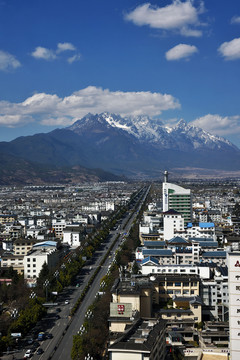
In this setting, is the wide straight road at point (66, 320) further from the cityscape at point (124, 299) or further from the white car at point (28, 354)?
the white car at point (28, 354)

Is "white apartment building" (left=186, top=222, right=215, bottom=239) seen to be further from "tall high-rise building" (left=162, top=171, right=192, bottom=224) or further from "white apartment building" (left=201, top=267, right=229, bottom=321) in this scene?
"white apartment building" (left=201, top=267, right=229, bottom=321)

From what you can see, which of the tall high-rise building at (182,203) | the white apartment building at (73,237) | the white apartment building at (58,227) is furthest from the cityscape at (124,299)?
the white apartment building at (58,227)

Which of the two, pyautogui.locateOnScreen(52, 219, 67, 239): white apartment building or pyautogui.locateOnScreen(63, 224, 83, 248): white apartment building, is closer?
pyautogui.locateOnScreen(63, 224, 83, 248): white apartment building

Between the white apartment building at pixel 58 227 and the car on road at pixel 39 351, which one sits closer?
the car on road at pixel 39 351

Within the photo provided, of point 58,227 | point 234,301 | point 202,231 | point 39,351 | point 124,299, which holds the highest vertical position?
point 202,231

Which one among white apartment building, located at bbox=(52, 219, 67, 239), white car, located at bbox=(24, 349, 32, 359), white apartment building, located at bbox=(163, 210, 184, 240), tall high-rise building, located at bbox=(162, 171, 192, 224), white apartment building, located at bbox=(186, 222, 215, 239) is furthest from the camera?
white apartment building, located at bbox=(52, 219, 67, 239)

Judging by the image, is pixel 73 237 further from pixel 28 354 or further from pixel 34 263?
pixel 28 354

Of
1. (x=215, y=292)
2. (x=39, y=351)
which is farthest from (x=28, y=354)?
(x=215, y=292)

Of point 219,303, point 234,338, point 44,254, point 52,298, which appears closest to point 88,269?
point 44,254

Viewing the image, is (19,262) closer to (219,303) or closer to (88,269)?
(88,269)

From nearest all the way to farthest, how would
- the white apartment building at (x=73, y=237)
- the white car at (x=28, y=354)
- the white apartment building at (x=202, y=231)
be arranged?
1. the white car at (x=28, y=354)
2. the white apartment building at (x=202, y=231)
3. the white apartment building at (x=73, y=237)

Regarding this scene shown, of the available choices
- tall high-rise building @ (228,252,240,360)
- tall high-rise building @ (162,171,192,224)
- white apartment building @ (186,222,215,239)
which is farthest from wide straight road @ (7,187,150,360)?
tall high-rise building @ (162,171,192,224)
